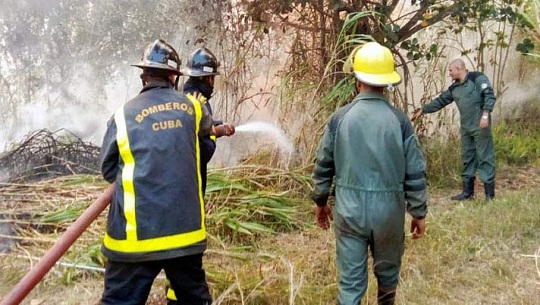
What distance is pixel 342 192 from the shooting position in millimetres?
Answer: 3189

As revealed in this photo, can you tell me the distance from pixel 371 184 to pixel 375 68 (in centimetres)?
67

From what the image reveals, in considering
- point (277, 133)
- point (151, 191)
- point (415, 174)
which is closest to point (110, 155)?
point (151, 191)

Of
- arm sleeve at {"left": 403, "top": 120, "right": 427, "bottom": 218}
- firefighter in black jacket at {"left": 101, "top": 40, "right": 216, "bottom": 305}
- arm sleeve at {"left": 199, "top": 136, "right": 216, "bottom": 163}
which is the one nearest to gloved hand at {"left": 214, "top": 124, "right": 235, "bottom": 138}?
A: arm sleeve at {"left": 199, "top": 136, "right": 216, "bottom": 163}

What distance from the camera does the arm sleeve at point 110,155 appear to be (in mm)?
2833

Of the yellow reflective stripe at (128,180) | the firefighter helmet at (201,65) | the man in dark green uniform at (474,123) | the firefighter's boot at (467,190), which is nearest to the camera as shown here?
the yellow reflective stripe at (128,180)

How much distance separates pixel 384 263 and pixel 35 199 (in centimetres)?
359

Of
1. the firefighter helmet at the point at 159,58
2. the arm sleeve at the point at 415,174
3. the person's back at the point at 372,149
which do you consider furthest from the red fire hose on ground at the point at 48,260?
the arm sleeve at the point at 415,174

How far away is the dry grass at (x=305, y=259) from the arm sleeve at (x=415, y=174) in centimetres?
80

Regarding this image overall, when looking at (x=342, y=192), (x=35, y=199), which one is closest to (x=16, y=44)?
(x=35, y=199)

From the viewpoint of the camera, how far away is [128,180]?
280 cm

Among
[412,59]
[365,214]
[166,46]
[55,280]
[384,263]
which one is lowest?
[55,280]

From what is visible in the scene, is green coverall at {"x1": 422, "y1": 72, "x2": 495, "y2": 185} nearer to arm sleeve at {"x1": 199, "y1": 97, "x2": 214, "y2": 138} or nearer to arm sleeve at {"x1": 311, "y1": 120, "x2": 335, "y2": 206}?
arm sleeve at {"x1": 311, "y1": 120, "x2": 335, "y2": 206}

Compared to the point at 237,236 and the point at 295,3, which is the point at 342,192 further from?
the point at 295,3

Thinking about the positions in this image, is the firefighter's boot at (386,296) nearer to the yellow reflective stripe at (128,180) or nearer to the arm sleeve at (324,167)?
the arm sleeve at (324,167)
